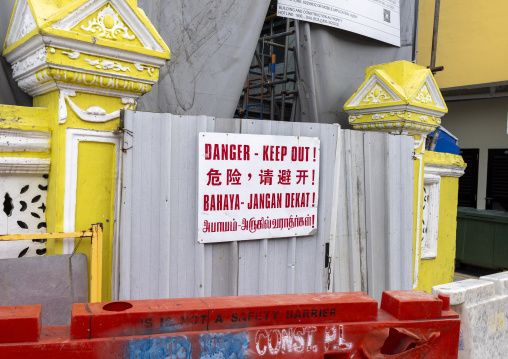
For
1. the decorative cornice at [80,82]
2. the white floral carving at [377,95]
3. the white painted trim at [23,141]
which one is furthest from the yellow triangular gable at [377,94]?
the white painted trim at [23,141]

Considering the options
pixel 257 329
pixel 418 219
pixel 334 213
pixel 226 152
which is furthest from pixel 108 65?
pixel 418 219

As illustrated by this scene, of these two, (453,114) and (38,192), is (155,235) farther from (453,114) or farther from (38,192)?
(453,114)

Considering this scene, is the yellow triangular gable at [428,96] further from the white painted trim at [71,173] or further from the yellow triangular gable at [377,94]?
the white painted trim at [71,173]

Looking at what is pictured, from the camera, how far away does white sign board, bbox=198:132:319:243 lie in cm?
329

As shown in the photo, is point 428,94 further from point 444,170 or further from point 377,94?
point 444,170

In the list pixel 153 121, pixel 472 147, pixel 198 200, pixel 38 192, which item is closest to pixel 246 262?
pixel 198 200

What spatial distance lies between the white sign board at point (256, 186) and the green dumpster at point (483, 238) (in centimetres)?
663

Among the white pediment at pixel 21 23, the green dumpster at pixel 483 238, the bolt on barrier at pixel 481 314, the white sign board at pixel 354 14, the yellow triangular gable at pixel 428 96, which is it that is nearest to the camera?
the white pediment at pixel 21 23

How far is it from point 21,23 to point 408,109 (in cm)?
357

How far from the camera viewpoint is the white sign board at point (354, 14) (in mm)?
4949

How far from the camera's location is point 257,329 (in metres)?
2.09

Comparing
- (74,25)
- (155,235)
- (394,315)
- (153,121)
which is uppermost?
(74,25)

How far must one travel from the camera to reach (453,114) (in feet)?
38.7

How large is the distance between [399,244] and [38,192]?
3336 mm
